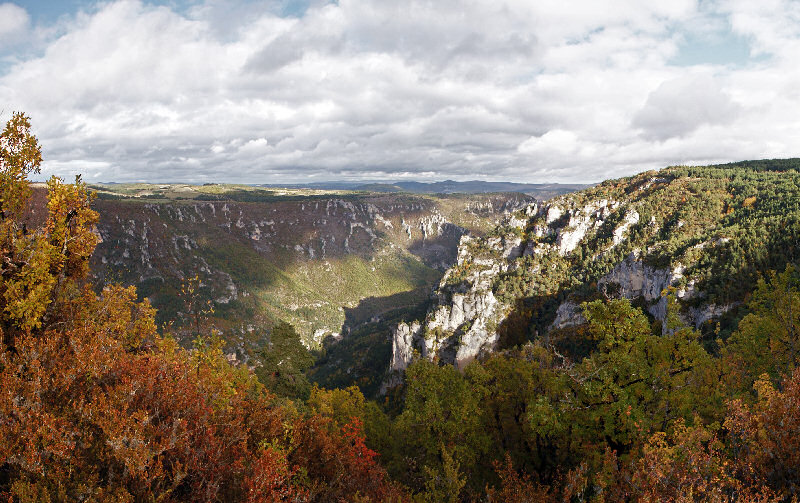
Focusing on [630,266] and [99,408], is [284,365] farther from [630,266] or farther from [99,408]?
[630,266]

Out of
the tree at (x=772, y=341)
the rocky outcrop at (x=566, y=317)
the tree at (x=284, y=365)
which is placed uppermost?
the tree at (x=772, y=341)

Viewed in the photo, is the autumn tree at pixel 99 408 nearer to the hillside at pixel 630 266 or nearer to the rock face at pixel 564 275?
the hillside at pixel 630 266

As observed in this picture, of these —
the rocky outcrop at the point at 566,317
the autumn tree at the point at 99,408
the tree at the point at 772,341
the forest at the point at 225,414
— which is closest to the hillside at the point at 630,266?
the rocky outcrop at the point at 566,317

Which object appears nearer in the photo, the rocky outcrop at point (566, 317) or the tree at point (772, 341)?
the tree at point (772, 341)

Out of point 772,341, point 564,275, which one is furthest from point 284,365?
point 564,275

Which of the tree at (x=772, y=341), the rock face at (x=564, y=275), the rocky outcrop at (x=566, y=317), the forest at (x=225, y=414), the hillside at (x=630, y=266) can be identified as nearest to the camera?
the forest at (x=225, y=414)

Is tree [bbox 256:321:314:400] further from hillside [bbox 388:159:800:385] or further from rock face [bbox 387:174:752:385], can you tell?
rock face [bbox 387:174:752:385]

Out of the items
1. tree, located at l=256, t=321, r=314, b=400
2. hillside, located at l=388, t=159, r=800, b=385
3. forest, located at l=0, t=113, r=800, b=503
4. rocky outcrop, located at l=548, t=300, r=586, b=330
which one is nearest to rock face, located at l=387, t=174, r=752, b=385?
rocky outcrop, located at l=548, t=300, r=586, b=330

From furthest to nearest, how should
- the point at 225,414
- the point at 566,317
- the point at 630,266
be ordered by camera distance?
the point at 630,266 < the point at 566,317 < the point at 225,414
